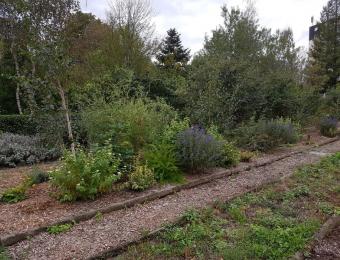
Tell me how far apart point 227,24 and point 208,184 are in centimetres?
1270

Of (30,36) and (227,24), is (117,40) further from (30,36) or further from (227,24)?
(30,36)

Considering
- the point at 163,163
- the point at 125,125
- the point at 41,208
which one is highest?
the point at 125,125

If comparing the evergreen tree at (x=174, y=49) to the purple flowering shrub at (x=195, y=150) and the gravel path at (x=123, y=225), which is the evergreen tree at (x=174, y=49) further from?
the gravel path at (x=123, y=225)

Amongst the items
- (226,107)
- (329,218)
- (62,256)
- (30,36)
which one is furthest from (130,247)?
(226,107)

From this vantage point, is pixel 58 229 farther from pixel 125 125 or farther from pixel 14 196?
pixel 125 125

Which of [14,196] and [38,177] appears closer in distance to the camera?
[14,196]

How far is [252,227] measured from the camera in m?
3.46

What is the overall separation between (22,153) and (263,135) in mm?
5884

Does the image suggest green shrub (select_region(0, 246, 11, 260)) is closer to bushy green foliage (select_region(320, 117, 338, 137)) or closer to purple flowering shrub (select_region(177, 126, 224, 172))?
purple flowering shrub (select_region(177, 126, 224, 172))

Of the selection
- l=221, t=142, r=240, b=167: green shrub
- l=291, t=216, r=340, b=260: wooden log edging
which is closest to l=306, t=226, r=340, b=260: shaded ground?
l=291, t=216, r=340, b=260: wooden log edging

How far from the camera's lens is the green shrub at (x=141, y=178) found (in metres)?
4.65

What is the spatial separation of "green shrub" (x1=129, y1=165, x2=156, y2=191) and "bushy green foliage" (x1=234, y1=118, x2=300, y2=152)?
3970 millimetres

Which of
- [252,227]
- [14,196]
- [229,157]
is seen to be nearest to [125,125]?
[14,196]

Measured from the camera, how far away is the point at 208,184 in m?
5.32
